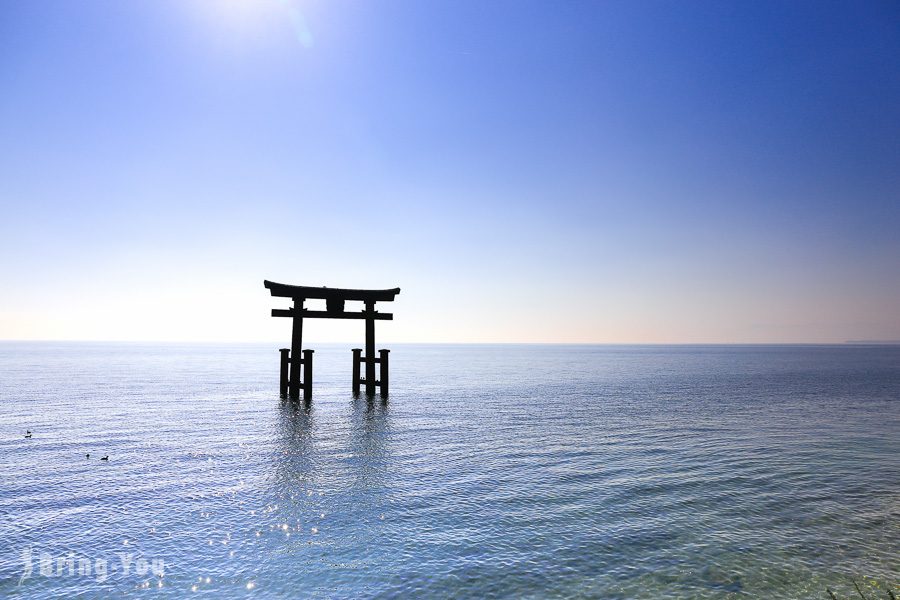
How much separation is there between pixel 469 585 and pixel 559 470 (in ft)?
23.5

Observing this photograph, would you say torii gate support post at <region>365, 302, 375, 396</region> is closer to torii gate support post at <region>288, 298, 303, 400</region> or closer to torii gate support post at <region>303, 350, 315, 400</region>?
torii gate support post at <region>303, 350, 315, 400</region>

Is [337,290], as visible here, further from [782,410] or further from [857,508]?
[782,410]

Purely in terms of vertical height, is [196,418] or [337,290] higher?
[337,290]

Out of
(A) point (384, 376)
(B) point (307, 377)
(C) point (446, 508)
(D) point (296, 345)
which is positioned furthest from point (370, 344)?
(C) point (446, 508)

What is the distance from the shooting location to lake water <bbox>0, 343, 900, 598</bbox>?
738 cm

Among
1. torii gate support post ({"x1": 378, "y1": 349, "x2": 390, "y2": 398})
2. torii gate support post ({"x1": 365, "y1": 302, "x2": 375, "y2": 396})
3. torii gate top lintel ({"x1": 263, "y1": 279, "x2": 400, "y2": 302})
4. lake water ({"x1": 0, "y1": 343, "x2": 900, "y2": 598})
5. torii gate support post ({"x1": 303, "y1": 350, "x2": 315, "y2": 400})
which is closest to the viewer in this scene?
lake water ({"x1": 0, "y1": 343, "x2": 900, "y2": 598})

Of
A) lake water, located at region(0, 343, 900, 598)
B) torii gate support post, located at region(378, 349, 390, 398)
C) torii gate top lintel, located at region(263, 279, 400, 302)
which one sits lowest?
lake water, located at region(0, 343, 900, 598)

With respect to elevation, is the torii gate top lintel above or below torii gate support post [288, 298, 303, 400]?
above

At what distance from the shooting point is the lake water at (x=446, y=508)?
7375mm

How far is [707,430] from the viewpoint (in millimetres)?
20922

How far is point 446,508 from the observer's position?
1045 cm

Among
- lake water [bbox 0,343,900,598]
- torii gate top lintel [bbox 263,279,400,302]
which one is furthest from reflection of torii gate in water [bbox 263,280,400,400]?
lake water [bbox 0,343,900,598]

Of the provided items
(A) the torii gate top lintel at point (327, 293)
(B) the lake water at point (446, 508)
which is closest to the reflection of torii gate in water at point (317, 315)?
(A) the torii gate top lintel at point (327, 293)

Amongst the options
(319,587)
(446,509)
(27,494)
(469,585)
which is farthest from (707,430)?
(27,494)
